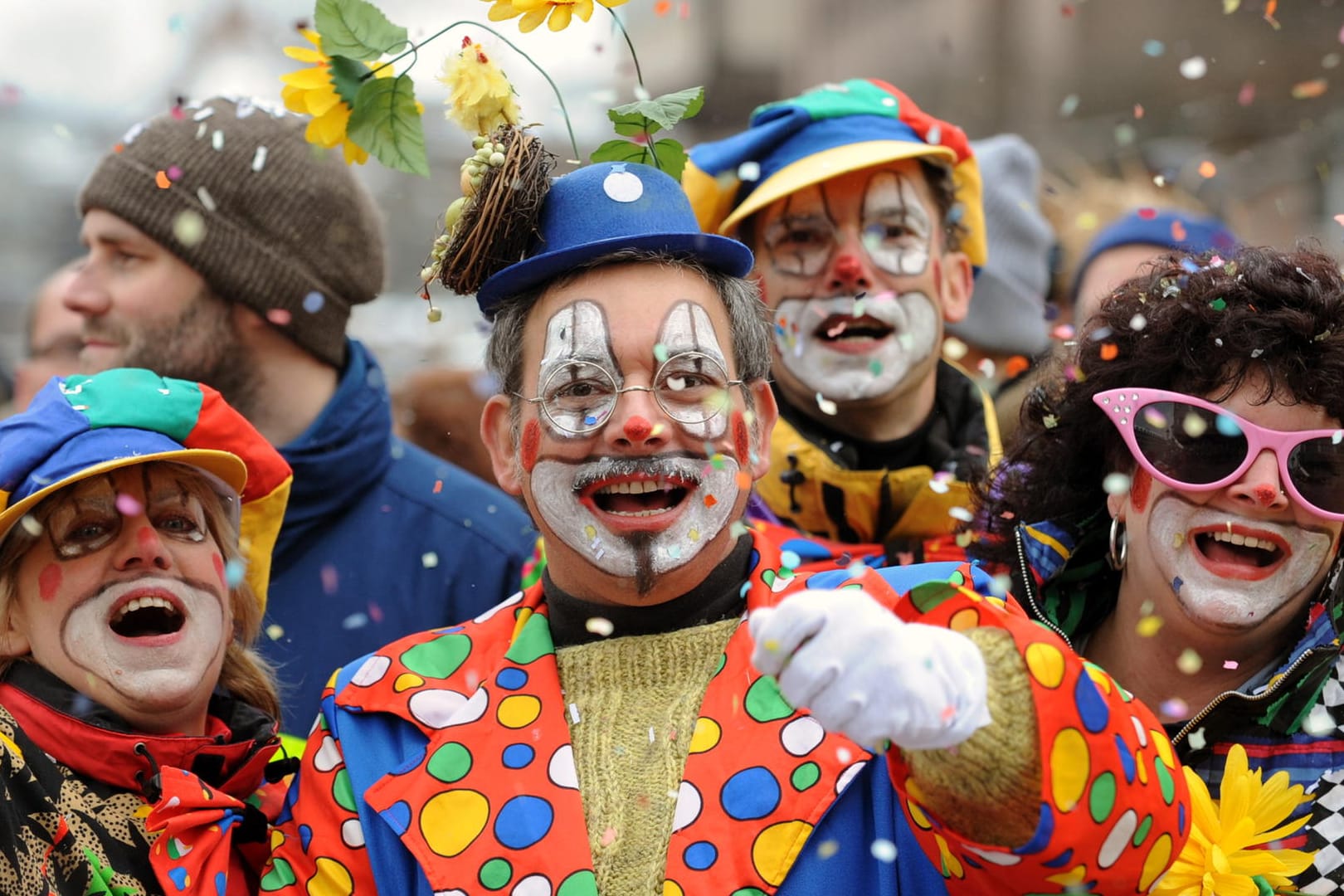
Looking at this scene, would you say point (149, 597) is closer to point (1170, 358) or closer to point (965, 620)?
point (965, 620)

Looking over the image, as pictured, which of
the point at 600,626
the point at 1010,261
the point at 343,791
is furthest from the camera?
the point at 1010,261

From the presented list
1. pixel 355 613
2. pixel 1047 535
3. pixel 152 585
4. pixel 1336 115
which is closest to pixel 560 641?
pixel 152 585

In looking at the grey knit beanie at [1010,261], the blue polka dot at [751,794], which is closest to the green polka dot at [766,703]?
the blue polka dot at [751,794]

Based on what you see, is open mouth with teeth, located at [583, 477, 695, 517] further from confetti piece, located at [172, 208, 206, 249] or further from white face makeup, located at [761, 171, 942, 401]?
confetti piece, located at [172, 208, 206, 249]

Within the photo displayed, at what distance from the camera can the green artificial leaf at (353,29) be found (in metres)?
3.19

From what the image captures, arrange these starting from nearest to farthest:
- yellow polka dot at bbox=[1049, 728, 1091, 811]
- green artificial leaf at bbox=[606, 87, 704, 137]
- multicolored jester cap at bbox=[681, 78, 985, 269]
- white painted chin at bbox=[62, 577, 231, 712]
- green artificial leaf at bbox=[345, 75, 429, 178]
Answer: yellow polka dot at bbox=[1049, 728, 1091, 811] → white painted chin at bbox=[62, 577, 231, 712] → green artificial leaf at bbox=[606, 87, 704, 137] → green artificial leaf at bbox=[345, 75, 429, 178] → multicolored jester cap at bbox=[681, 78, 985, 269]

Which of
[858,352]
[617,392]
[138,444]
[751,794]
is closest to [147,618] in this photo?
[138,444]

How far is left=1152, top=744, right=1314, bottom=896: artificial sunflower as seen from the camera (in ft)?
8.67

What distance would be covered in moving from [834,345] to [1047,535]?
42.2 inches

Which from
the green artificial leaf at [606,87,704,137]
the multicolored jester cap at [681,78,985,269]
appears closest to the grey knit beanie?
the multicolored jester cap at [681,78,985,269]

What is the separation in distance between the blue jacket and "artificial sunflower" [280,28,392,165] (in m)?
1.27

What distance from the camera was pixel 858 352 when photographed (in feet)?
13.5

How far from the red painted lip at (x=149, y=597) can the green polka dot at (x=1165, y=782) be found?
1.84 m

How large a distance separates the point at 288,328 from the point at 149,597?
169 centimetres
